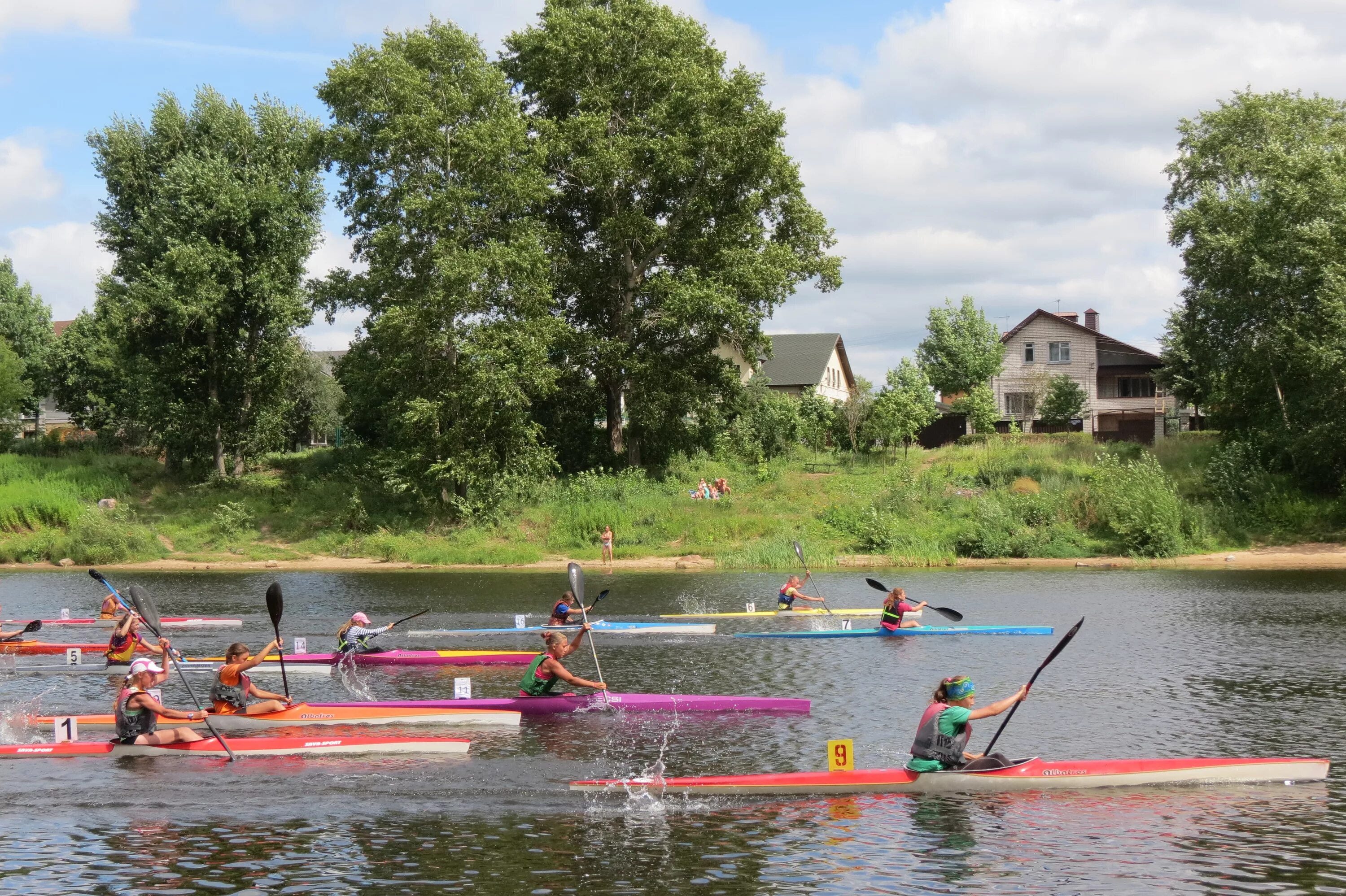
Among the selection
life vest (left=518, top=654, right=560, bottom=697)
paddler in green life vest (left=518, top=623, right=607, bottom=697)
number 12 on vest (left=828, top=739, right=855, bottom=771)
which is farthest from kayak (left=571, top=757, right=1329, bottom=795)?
life vest (left=518, top=654, right=560, bottom=697)

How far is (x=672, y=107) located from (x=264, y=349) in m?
22.3

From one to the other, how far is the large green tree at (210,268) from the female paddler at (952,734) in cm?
4329

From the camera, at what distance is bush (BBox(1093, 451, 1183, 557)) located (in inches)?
1700

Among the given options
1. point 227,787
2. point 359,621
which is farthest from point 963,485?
point 227,787

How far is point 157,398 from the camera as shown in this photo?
5300 centimetres

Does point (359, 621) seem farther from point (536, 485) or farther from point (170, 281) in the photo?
point (170, 281)

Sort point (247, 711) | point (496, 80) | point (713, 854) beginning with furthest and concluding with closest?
point (496, 80) → point (247, 711) → point (713, 854)

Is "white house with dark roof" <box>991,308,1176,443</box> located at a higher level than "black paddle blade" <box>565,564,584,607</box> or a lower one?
higher

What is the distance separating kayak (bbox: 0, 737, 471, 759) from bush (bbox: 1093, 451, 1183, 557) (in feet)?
111

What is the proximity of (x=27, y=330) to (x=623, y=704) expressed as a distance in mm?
69788

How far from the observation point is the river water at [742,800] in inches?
467

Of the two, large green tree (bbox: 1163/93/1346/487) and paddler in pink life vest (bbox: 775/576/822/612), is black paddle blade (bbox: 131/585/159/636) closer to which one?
paddler in pink life vest (bbox: 775/576/822/612)

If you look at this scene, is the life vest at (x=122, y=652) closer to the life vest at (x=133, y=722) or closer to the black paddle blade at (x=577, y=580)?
the life vest at (x=133, y=722)

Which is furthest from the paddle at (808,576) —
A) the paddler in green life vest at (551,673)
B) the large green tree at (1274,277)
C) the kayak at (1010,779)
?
the large green tree at (1274,277)
